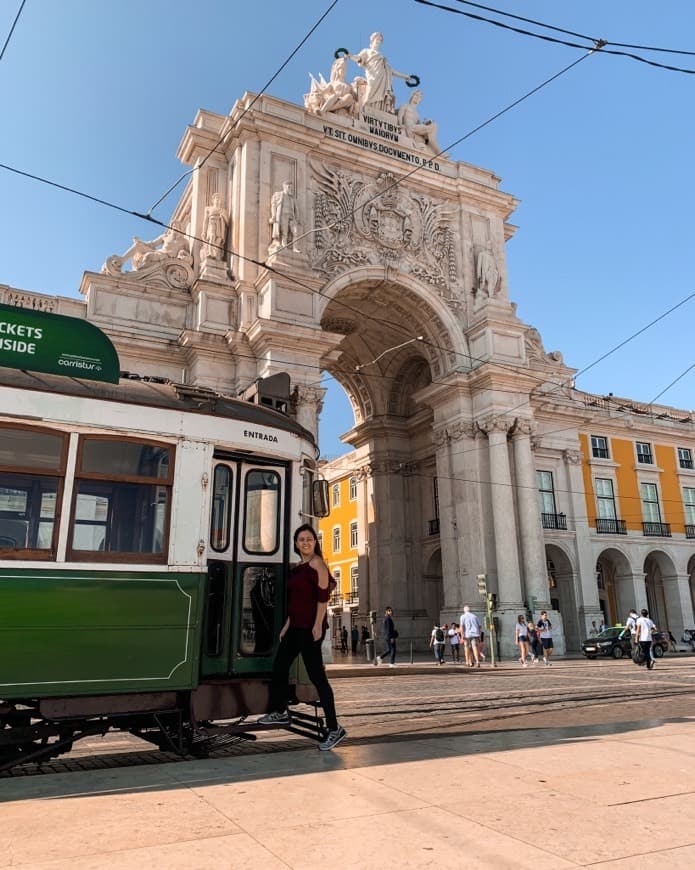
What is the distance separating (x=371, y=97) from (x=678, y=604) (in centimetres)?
2826

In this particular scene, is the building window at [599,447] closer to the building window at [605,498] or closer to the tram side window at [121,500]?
the building window at [605,498]

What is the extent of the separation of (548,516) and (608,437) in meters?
6.57

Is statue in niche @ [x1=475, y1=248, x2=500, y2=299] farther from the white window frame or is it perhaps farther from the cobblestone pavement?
the cobblestone pavement

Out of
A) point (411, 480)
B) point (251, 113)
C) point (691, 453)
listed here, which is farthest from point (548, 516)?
point (251, 113)

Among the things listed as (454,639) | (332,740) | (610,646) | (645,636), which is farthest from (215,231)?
(332,740)

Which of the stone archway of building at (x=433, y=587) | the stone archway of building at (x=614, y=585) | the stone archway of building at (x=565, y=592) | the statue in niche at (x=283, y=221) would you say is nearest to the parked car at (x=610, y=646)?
the stone archway of building at (x=565, y=592)

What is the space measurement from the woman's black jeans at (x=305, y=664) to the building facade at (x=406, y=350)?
15.2 m

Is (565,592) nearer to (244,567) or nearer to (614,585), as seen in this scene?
(614,585)

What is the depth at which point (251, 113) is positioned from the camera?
2577 cm

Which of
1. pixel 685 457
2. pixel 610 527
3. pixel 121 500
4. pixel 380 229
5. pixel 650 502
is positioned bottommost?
pixel 121 500

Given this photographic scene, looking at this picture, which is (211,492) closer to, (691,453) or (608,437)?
(608,437)

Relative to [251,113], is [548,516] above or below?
below

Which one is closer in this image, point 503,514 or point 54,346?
point 54,346

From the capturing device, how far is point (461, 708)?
976 centimetres
